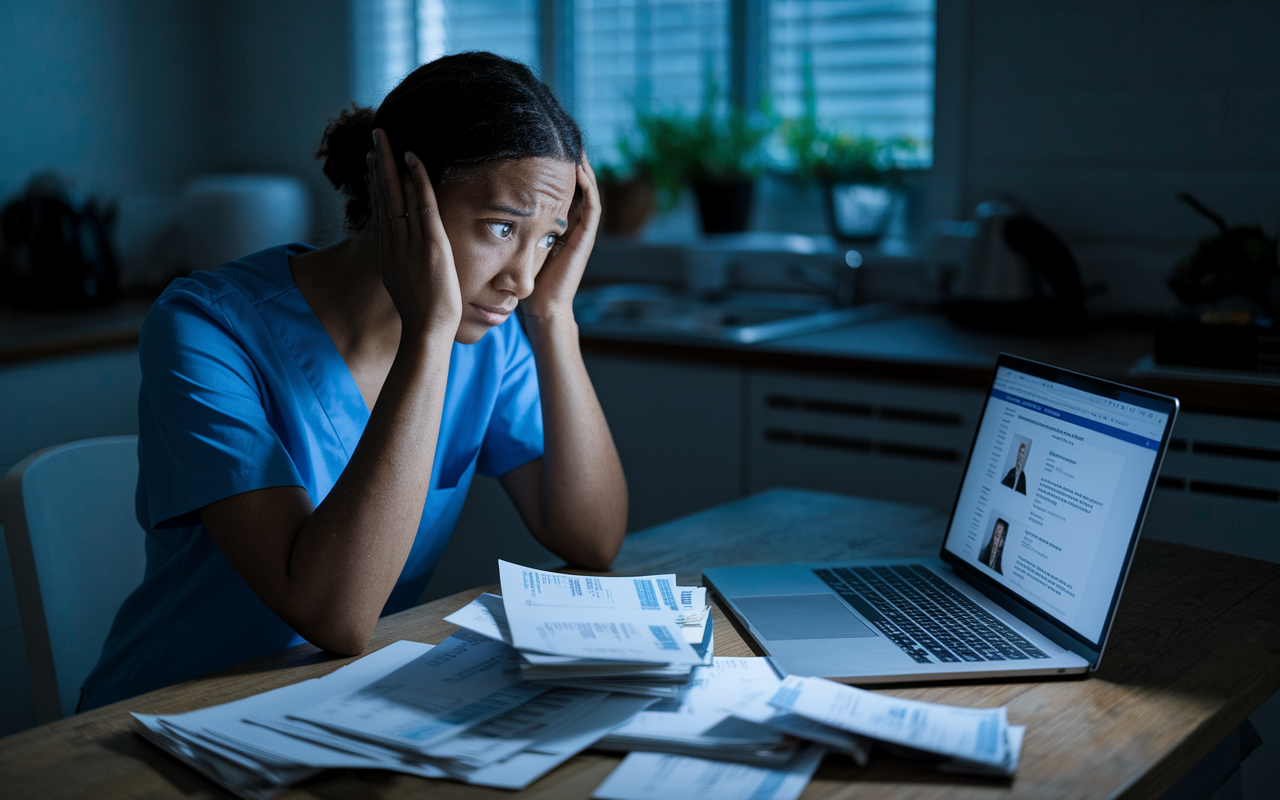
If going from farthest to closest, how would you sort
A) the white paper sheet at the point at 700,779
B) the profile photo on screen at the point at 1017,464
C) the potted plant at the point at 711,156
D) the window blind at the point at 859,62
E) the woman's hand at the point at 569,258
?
the potted plant at the point at 711,156
the window blind at the point at 859,62
the woman's hand at the point at 569,258
the profile photo on screen at the point at 1017,464
the white paper sheet at the point at 700,779

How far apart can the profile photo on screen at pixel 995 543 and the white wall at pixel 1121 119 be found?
59.3 inches

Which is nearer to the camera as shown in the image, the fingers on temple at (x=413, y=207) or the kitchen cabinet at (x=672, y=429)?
the fingers on temple at (x=413, y=207)

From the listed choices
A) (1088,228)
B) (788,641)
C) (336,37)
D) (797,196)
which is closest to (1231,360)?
(1088,228)

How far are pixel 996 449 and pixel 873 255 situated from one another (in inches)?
68.2

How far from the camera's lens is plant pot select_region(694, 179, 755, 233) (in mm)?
3010

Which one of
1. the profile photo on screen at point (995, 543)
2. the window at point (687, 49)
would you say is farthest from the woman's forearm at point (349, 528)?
the window at point (687, 49)

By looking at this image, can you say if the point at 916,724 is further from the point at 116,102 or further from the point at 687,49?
the point at 116,102

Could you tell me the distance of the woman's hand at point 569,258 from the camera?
4.53ft

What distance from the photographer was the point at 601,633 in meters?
0.91

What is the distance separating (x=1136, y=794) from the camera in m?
0.76

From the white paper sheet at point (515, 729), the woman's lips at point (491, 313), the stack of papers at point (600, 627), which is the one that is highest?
the woman's lips at point (491, 313)

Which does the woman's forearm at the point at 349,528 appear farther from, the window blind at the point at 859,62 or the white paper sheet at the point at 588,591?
the window blind at the point at 859,62

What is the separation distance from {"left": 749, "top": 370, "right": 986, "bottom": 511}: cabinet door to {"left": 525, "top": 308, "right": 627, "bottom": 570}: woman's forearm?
0.92 metres

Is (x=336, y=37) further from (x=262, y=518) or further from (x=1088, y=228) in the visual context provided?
(x=262, y=518)
